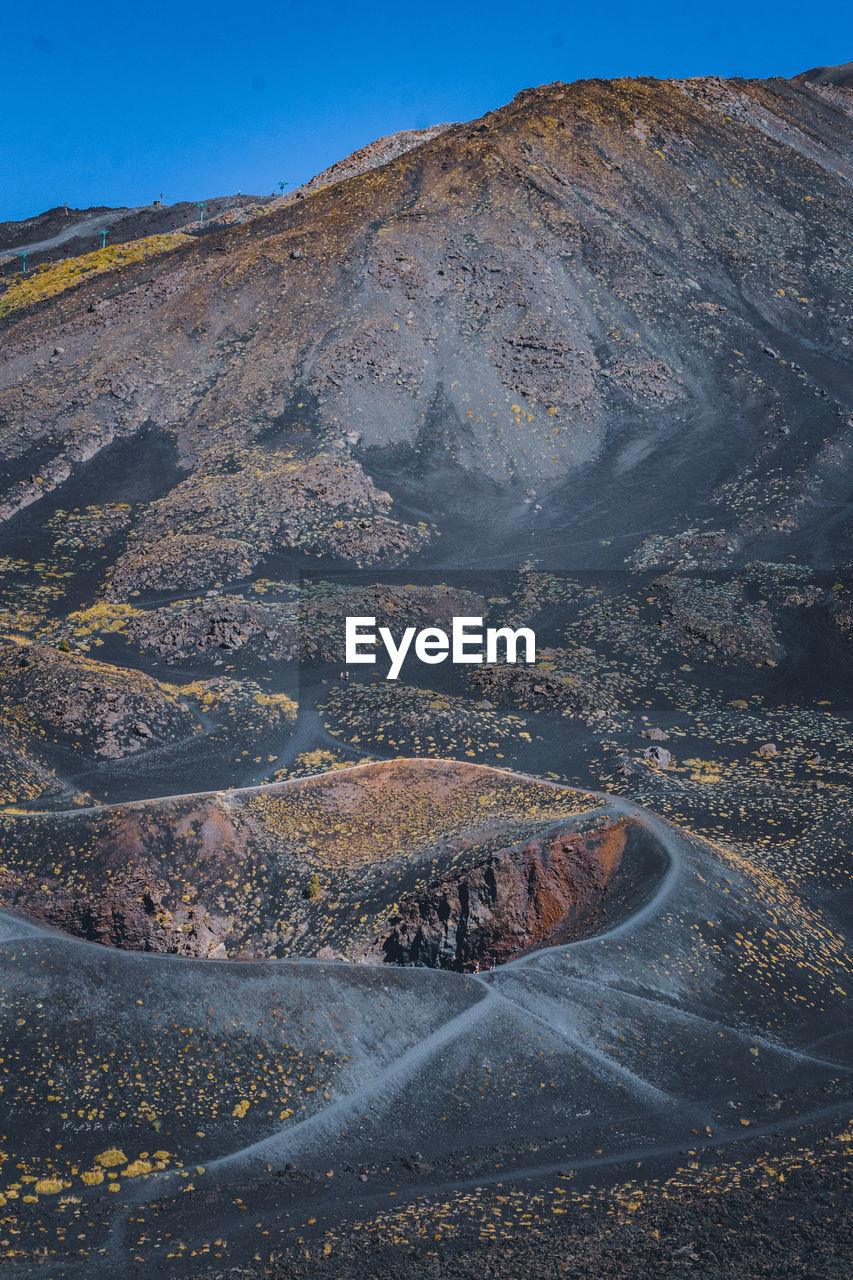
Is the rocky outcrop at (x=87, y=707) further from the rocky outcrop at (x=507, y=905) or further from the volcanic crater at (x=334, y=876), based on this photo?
the rocky outcrop at (x=507, y=905)

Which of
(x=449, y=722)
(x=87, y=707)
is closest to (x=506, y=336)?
(x=449, y=722)

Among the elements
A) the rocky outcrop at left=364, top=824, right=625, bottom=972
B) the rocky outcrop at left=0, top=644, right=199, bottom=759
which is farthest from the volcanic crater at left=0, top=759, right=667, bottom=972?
the rocky outcrop at left=0, top=644, right=199, bottom=759

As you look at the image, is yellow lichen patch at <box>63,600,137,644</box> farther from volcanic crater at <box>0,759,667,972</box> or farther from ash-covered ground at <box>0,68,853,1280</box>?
volcanic crater at <box>0,759,667,972</box>

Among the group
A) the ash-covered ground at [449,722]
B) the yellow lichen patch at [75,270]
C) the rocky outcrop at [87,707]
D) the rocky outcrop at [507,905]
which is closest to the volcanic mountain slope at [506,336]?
the ash-covered ground at [449,722]

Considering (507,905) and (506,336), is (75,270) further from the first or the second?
(507,905)

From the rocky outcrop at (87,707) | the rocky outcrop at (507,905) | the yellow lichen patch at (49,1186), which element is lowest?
the yellow lichen patch at (49,1186)

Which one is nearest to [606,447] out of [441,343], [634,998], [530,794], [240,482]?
[441,343]
